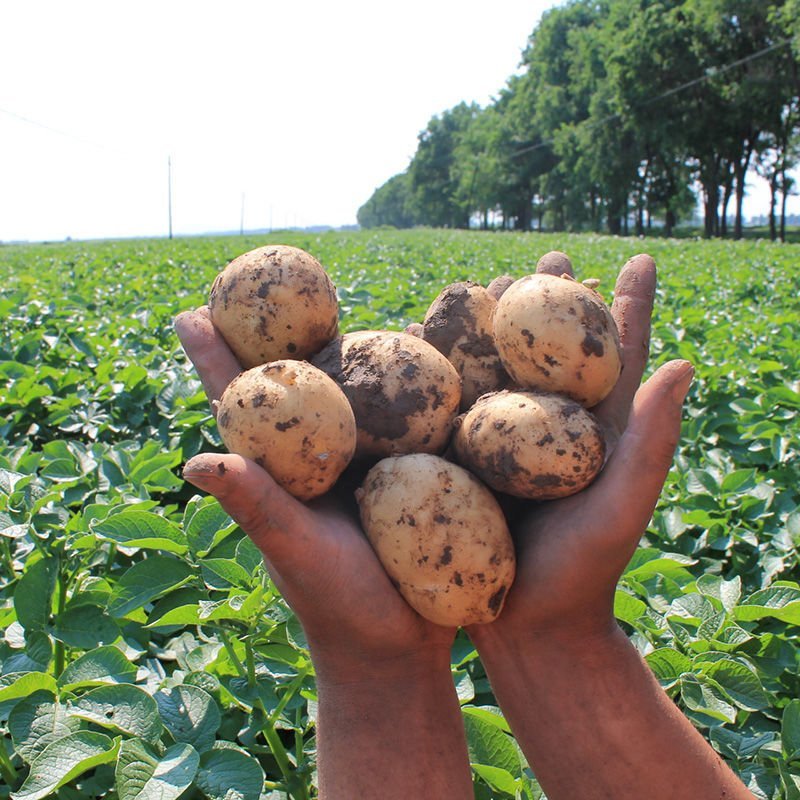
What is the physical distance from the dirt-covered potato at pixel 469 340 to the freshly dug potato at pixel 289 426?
506 millimetres

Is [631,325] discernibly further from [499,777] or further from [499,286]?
[499,777]

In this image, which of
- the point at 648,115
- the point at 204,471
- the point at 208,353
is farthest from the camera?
the point at 648,115

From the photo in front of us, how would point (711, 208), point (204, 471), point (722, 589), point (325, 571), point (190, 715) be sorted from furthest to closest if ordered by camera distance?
1. point (711, 208)
2. point (722, 589)
3. point (190, 715)
4. point (325, 571)
5. point (204, 471)

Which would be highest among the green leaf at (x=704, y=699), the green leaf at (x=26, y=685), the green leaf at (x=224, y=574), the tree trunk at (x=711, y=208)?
the tree trunk at (x=711, y=208)

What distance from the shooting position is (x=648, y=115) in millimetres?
38281

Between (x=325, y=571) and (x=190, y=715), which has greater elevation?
(x=325, y=571)

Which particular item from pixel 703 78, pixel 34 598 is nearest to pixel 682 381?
pixel 34 598

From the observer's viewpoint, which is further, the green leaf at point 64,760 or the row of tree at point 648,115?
the row of tree at point 648,115

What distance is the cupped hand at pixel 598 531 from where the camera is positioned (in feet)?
4.48

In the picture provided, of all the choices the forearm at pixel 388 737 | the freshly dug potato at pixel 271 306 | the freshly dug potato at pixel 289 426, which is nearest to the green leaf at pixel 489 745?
the forearm at pixel 388 737

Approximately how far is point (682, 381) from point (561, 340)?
1.01ft

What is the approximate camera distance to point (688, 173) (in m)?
41.7

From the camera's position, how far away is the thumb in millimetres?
1080

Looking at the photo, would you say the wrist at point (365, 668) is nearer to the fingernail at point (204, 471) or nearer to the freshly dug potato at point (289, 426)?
the freshly dug potato at point (289, 426)
